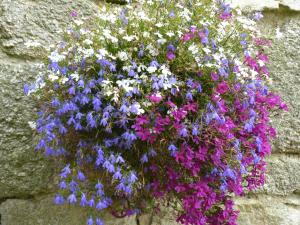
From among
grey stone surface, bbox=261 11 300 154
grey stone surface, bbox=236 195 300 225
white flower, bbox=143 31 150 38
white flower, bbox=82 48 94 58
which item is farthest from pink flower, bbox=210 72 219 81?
grey stone surface, bbox=236 195 300 225

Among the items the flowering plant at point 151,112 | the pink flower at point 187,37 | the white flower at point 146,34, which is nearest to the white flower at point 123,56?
the flowering plant at point 151,112

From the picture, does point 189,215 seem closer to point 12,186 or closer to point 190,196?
point 190,196

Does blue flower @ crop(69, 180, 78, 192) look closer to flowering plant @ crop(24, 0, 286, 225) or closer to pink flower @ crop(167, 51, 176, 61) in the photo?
flowering plant @ crop(24, 0, 286, 225)

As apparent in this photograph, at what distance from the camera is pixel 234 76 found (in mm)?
1595

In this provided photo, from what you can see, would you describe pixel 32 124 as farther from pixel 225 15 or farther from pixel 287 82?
pixel 287 82

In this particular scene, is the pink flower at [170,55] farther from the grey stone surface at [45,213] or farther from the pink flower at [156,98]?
the grey stone surface at [45,213]

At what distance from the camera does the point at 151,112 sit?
1.44 m

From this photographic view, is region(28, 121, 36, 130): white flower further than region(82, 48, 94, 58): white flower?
Yes

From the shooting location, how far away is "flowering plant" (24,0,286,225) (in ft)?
4.75

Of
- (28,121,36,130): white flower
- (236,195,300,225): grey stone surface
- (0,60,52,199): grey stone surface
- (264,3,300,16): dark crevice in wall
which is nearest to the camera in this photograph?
(28,121,36,130): white flower

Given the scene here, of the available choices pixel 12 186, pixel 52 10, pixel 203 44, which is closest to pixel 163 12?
pixel 203 44

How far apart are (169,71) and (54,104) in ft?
1.37

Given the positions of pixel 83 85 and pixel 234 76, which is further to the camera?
pixel 234 76

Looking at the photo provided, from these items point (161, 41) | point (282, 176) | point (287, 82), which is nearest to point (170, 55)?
point (161, 41)
